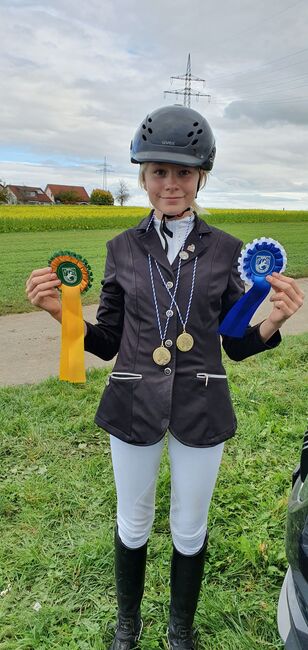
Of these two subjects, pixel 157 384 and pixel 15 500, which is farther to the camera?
pixel 15 500

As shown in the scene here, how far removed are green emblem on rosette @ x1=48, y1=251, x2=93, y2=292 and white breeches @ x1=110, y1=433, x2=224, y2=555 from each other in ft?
1.93

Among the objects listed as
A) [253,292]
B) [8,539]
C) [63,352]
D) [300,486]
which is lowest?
[8,539]

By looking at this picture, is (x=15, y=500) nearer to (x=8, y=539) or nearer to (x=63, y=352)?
(x=8, y=539)

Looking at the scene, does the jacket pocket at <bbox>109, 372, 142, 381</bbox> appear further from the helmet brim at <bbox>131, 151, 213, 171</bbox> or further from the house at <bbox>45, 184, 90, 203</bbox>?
the house at <bbox>45, 184, 90, 203</bbox>

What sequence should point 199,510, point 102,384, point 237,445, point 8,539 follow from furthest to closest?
point 102,384
point 237,445
point 8,539
point 199,510

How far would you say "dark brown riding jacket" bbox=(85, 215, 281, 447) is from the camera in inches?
66.0

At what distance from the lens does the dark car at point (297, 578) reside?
55.6 inches

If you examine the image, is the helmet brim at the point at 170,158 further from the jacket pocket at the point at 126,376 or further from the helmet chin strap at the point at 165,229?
the jacket pocket at the point at 126,376

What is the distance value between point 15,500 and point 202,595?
125 cm

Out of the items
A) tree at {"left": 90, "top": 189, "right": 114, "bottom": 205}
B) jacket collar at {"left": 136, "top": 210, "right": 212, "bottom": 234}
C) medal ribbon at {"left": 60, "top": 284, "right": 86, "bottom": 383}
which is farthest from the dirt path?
tree at {"left": 90, "top": 189, "right": 114, "bottom": 205}

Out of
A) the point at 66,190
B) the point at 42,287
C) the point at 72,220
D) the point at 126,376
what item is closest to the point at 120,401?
the point at 126,376

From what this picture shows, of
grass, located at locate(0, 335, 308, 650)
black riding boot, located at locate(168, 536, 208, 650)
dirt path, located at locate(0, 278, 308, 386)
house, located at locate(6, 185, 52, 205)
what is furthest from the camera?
house, located at locate(6, 185, 52, 205)

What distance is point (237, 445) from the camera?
3477 mm

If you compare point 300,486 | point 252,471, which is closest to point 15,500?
point 252,471
